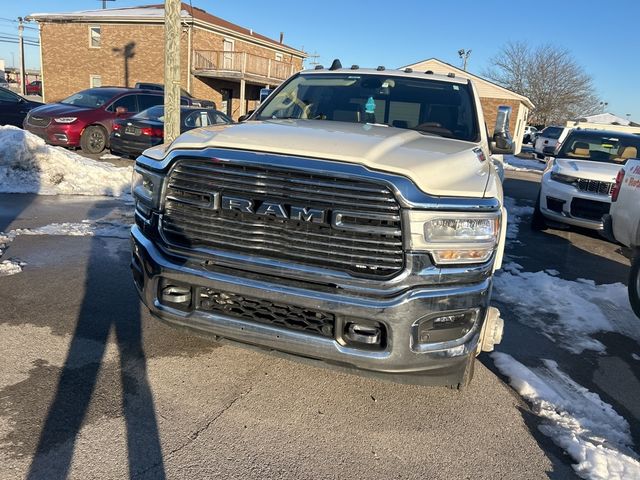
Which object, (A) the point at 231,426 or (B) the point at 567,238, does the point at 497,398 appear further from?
(B) the point at 567,238

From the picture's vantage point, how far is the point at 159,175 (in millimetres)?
3160

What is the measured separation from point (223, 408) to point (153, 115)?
1167 cm

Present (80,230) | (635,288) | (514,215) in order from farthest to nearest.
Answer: (514,215), (80,230), (635,288)

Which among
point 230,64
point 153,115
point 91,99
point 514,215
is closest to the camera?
point 514,215

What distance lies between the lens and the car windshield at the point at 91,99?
1454 cm

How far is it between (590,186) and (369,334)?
725cm

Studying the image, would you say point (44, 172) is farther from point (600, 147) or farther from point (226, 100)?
point (226, 100)

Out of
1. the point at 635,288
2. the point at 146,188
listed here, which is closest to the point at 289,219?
the point at 146,188

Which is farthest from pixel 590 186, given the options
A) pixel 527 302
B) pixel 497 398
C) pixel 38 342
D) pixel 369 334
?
pixel 38 342

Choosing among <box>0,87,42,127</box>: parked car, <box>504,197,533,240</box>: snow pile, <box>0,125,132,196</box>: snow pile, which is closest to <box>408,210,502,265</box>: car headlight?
<box>504,197,533,240</box>: snow pile

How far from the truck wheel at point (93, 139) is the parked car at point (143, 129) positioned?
0.83 m

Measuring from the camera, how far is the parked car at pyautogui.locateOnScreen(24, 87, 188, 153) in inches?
535

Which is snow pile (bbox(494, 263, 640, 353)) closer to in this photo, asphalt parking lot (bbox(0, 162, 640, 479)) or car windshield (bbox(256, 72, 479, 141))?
asphalt parking lot (bbox(0, 162, 640, 479))

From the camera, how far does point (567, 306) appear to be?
5387 mm
